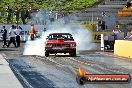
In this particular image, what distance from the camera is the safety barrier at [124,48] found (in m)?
27.1

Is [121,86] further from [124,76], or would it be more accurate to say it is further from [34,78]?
[124,76]

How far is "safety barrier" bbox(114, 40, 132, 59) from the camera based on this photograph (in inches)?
1067

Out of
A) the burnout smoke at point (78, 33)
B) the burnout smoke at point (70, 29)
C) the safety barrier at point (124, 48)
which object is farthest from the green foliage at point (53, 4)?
the safety barrier at point (124, 48)

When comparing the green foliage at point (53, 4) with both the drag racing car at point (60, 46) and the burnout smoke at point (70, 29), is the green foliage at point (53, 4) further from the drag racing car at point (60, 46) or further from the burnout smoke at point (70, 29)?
the drag racing car at point (60, 46)

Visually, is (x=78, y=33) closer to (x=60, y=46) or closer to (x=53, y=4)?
(x=60, y=46)

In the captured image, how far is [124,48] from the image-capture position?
28078mm

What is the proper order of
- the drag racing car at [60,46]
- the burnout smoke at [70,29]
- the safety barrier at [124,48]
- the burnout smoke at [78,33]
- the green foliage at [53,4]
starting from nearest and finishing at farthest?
the drag racing car at [60,46] < the safety barrier at [124,48] < the burnout smoke at [78,33] < the burnout smoke at [70,29] < the green foliage at [53,4]

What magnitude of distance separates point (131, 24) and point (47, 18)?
31.2ft

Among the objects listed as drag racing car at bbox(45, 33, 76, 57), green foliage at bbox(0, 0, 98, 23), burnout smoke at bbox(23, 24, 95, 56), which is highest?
green foliage at bbox(0, 0, 98, 23)

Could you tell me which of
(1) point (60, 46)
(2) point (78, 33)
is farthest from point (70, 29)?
(1) point (60, 46)

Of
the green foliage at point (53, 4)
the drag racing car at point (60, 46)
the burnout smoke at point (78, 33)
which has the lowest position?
the burnout smoke at point (78, 33)

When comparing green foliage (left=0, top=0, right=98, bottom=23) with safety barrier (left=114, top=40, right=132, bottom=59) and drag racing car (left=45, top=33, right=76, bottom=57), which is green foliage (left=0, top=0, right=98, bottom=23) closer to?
safety barrier (left=114, top=40, right=132, bottom=59)

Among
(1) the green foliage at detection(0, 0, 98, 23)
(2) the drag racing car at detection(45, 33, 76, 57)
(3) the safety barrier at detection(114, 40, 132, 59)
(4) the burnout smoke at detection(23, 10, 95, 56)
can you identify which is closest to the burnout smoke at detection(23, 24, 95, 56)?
(4) the burnout smoke at detection(23, 10, 95, 56)

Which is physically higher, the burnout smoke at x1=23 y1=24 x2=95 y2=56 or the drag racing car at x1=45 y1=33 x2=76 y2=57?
the drag racing car at x1=45 y1=33 x2=76 y2=57
